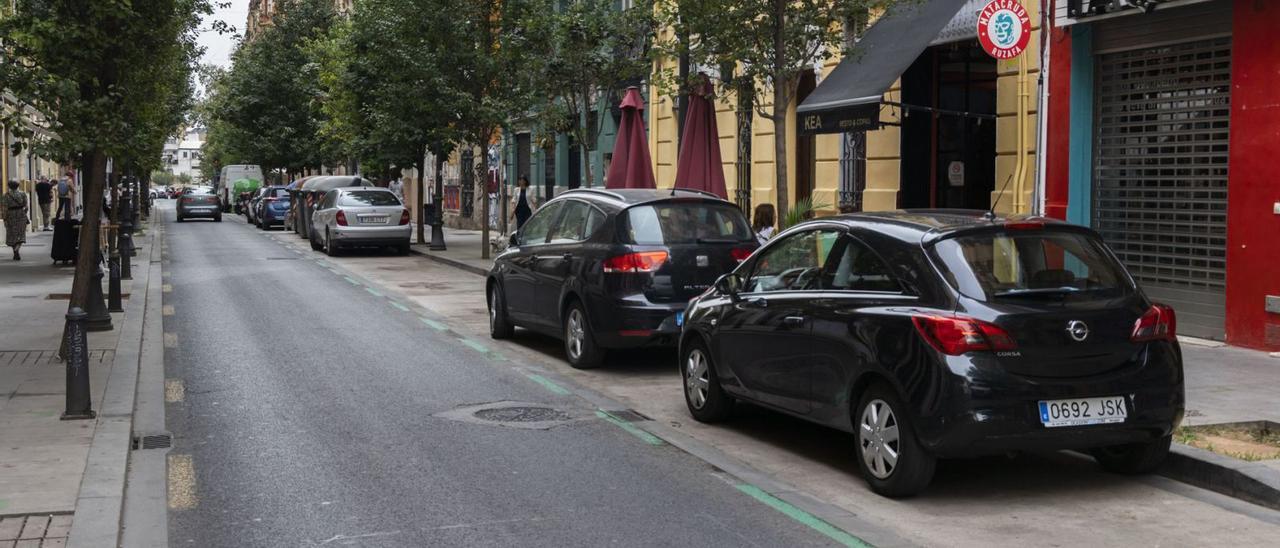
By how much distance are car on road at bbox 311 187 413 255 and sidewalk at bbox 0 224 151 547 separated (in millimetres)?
12068

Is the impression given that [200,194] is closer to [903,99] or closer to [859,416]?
[903,99]

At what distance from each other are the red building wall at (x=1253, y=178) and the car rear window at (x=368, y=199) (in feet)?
70.6

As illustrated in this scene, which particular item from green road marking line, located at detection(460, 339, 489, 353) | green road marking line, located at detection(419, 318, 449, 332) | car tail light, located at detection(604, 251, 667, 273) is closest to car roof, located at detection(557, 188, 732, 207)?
car tail light, located at detection(604, 251, 667, 273)

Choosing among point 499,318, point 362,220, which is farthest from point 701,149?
point 362,220

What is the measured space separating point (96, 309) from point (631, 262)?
21.8 feet

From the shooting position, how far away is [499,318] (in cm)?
1436

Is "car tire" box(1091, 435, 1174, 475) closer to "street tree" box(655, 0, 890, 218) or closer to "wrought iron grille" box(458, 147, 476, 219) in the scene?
"street tree" box(655, 0, 890, 218)

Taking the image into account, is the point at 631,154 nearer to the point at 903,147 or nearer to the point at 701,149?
the point at 701,149

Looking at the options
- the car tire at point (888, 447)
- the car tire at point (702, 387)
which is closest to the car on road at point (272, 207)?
the car tire at point (702, 387)

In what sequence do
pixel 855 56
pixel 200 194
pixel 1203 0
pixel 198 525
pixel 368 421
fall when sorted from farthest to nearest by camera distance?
pixel 200 194, pixel 855 56, pixel 1203 0, pixel 368 421, pixel 198 525

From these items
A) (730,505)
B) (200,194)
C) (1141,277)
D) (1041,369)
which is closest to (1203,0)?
(1141,277)

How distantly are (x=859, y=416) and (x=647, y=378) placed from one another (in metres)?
4.50

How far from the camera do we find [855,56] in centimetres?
1747

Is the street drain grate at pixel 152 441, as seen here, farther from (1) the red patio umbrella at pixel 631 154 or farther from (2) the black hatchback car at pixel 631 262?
(1) the red patio umbrella at pixel 631 154
